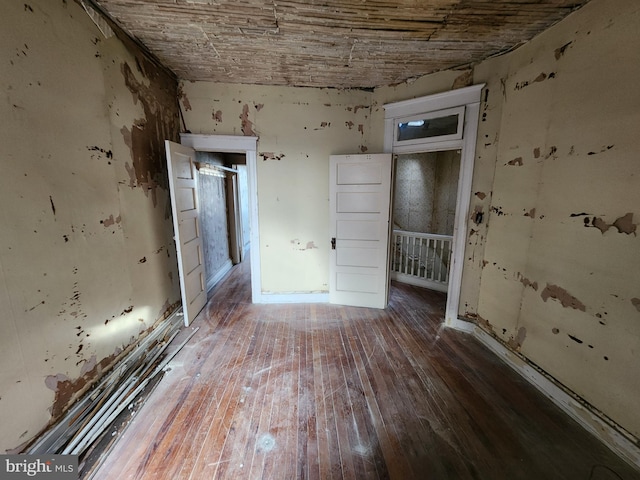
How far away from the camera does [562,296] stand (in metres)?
1.84

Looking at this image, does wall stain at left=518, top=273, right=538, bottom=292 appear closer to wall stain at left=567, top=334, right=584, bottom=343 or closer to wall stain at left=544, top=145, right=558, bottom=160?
wall stain at left=567, top=334, right=584, bottom=343

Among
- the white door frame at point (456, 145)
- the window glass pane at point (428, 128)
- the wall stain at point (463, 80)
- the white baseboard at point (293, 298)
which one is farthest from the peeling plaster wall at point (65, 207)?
the wall stain at point (463, 80)

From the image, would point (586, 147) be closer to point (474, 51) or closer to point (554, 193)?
point (554, 193)

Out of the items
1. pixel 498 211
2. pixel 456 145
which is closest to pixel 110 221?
pixel 456 145

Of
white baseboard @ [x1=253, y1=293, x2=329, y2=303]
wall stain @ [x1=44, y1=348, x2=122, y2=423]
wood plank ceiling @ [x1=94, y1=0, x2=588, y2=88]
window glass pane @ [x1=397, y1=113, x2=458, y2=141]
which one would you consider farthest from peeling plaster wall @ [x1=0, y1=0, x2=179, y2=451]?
window glass pane @ [x1=397, y1=113, x2=458, y2=141]

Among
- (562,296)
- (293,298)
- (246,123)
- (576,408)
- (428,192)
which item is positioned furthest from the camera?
(428,192)

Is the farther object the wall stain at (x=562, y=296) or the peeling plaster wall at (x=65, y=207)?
the wall stain at (x=562, y=296)

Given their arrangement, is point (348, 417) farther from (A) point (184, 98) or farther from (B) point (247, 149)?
(A) point (184, 98)

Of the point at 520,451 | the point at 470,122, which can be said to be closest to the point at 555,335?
the point at 520,451

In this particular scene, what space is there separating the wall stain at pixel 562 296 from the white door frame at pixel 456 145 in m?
0.85

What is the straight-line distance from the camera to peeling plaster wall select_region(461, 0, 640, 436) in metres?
1.48

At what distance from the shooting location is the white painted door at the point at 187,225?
2.56 meters

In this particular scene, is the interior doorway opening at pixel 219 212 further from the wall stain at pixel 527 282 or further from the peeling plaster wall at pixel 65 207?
the wall stain at pixel 527 282

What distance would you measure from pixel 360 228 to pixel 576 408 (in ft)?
7.85
